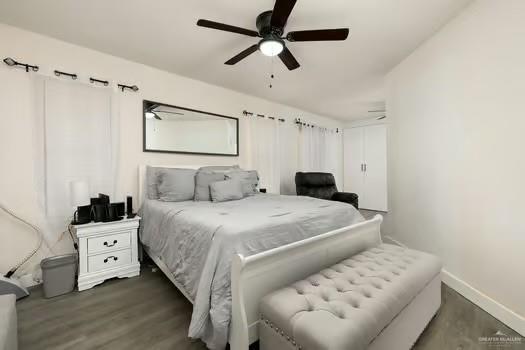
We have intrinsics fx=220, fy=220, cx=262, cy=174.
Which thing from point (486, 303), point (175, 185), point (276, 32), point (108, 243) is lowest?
point (486, 303)

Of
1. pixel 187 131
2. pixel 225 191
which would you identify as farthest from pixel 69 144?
pixel 225 191

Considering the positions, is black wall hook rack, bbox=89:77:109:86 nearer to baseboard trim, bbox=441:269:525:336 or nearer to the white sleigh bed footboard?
the white sleigh bed footboard

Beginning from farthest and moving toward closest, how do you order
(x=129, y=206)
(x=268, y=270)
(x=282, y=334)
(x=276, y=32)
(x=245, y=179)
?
(x=245, y=179), (x=129, y=206), (x=276, y=32), (x=268, y=270), (x=282, y=334)

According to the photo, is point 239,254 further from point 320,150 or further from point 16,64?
point 320,150

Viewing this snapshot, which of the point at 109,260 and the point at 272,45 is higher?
the point at 272,45

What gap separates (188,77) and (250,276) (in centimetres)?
296

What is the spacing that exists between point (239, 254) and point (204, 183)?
169cm

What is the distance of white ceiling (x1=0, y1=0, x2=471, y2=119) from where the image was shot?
183cm

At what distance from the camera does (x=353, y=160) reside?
234 inches

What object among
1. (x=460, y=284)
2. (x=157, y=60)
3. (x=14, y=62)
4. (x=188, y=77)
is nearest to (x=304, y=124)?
(x=188, y=77)

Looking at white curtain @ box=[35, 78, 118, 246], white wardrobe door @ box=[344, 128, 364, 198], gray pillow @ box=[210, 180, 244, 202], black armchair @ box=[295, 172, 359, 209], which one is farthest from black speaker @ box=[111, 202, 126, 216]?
white wardrobe door @ box=[344, 128, 364, 198]

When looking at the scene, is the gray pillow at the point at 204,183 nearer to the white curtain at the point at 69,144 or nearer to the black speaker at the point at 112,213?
the black speaker at the point at 112,213

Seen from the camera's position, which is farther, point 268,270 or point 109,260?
point 109,260

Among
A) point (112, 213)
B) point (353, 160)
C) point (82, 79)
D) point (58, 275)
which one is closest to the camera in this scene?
point (58, 275)
